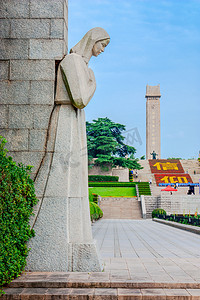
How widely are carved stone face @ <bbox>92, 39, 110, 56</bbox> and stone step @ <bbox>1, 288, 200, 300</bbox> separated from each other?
326cm

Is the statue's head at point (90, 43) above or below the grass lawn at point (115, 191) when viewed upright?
above

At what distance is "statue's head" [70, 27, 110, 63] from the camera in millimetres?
4984

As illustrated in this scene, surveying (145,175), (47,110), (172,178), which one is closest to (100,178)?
(145,175)

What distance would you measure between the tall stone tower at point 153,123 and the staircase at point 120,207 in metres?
41.1

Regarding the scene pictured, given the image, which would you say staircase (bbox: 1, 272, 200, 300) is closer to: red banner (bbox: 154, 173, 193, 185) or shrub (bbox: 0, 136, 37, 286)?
shrub (bbox: 0, 136, 37, 286)

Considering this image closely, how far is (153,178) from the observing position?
1829 inches

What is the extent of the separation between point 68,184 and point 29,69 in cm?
169

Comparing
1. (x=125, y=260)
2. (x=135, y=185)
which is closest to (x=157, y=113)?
(x=135, y=185)

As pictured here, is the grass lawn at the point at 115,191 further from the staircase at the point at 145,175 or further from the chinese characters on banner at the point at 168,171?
the staircase at the point at 145,175

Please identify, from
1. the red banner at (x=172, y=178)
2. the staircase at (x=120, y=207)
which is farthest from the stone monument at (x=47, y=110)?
the red banner at (x=172, y=178)

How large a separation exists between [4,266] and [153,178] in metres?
43.7

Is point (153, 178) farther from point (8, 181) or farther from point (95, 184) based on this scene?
point (8, 181)

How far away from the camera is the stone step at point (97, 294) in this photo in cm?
352

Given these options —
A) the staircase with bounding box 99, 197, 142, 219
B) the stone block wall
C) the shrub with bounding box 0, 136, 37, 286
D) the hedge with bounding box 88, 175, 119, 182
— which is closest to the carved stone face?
the stone block wall
